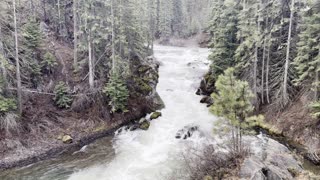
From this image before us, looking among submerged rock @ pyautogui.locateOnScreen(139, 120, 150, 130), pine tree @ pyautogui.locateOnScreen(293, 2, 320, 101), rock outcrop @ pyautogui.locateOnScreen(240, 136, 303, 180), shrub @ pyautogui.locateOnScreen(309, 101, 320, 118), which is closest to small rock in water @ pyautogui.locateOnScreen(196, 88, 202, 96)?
submerged rock @ pyautogui.locateOnScreen(139, 120, 150, 130)

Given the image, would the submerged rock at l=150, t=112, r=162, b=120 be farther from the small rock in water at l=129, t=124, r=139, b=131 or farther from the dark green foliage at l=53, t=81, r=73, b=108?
the dark green foliage at l=53, t=81, r=73, b=108

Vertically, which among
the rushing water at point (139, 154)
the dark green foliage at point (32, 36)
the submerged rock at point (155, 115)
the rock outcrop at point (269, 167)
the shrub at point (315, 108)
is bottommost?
the rushing water at point (139, 154)

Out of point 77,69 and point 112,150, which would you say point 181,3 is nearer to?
point 77,69

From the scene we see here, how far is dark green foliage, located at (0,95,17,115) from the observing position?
18219mm

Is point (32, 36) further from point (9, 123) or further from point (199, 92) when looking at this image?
point (199, 92)

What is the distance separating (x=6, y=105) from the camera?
18.3 meters

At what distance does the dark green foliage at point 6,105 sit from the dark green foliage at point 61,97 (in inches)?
138

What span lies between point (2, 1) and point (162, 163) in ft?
47.9

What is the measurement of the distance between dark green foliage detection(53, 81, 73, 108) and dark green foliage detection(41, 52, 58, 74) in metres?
2.44

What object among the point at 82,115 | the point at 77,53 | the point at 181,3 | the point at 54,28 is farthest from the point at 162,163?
the point at 181,3

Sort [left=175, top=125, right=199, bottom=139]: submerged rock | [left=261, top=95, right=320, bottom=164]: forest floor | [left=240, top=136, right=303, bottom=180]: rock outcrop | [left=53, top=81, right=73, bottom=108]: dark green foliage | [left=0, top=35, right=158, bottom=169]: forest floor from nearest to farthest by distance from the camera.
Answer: [left=240, top=136, right=303, bottom=180]: rock outcrop
[left=0, top=35, right=158, bottom=169]: forest floor
[left=261, top=95, right=320, bottom=164]: forest floor
[left=175, top=125, right=199, bottom=139]: submerged rock
[left=53, top=81, right=73, bottom=108]: dark green foliage

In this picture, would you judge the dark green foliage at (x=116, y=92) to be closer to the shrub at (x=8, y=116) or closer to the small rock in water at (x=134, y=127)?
the small rock in water at (x=134, y=127)

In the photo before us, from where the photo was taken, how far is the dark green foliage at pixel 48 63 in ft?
77.5

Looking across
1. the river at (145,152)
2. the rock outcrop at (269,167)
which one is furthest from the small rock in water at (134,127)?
the rock outcrop at (269,167)
